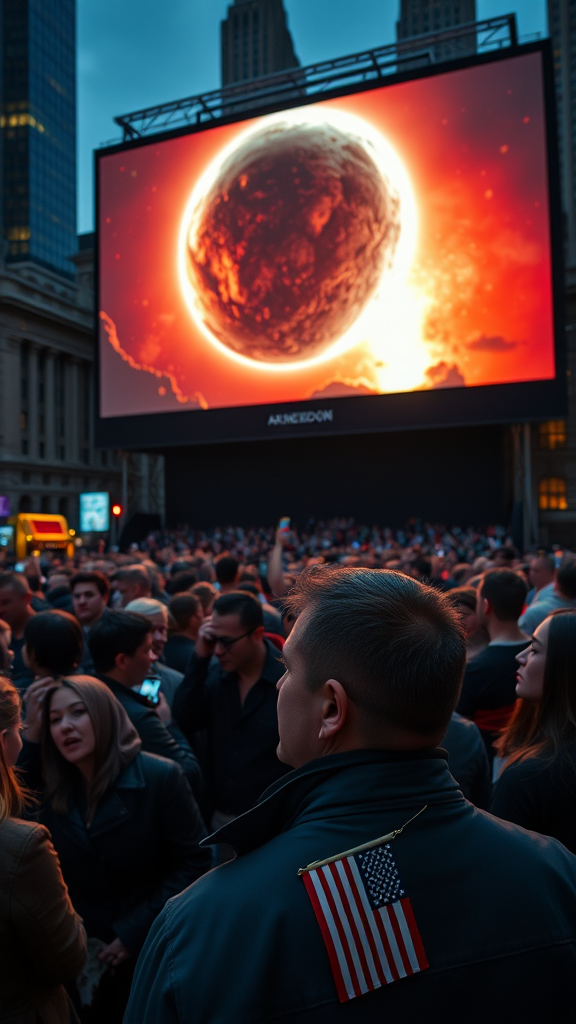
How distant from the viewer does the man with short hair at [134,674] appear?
3.41 m

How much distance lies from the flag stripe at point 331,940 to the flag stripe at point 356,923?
0.03 meters

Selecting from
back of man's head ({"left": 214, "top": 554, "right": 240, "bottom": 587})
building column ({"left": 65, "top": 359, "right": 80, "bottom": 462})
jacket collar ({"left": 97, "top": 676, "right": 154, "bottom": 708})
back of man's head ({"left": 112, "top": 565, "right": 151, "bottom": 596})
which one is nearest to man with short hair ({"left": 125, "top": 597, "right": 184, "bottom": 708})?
jacket collar ({"left": 97, "top": 676, "right": 154, "bottom": 708})

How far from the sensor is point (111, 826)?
8.75ft

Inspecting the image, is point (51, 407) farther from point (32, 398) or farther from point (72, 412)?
point (32, 398)

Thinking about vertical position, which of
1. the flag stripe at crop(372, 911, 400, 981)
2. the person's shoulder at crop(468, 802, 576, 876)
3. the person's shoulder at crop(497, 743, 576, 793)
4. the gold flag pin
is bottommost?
the person's shoulder at crop(497, 743, 576, 793)

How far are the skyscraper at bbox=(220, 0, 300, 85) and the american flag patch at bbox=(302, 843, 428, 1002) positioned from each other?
149 meters

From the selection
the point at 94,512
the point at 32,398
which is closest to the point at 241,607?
the point at 94,512

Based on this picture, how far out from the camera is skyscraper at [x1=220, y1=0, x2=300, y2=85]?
130m

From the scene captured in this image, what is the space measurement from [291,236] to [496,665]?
26.6m

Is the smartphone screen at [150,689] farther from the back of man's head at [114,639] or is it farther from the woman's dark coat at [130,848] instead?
the woman's dark coat at [130,848]

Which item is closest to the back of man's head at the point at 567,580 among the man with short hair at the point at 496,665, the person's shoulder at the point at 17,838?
the man with short hair at the point at 496,665

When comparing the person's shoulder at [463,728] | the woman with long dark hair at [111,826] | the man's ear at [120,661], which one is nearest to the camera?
the woman with long dark hair at [111,826]

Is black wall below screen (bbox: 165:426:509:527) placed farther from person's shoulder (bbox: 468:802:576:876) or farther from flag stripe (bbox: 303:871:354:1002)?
flag stripe (bbox: 303:871:354:1002)

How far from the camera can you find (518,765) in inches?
94.5
